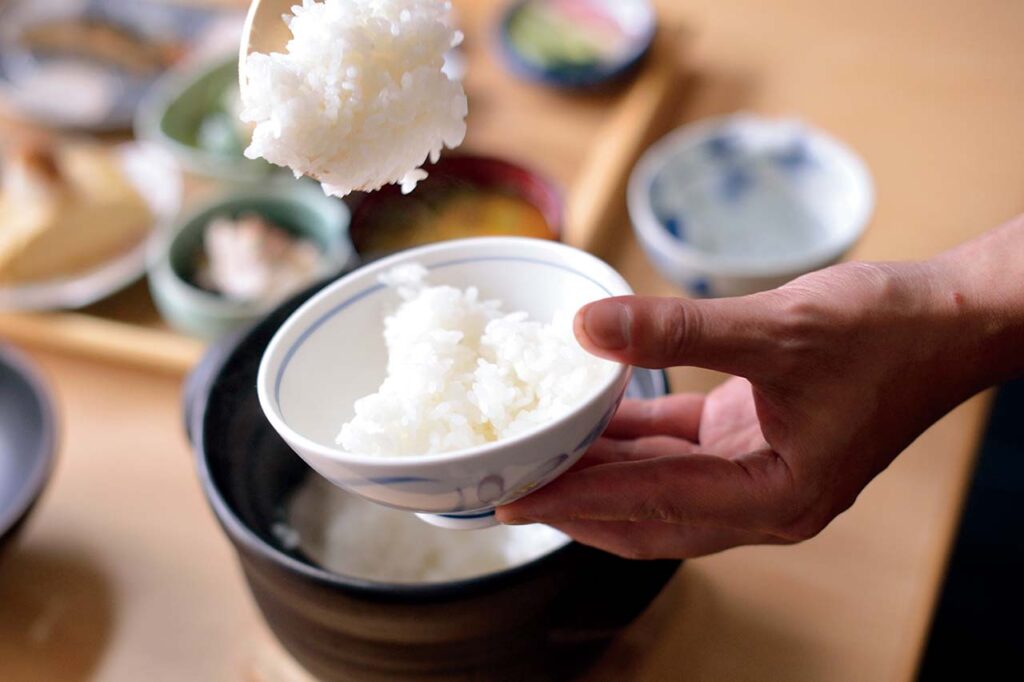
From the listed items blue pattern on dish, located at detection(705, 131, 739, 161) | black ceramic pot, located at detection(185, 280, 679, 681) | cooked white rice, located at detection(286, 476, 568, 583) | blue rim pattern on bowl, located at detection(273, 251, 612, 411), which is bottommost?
cooked white rice, located at detection(286, 476, 568, 583)

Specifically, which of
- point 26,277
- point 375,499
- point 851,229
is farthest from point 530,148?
point 375,499

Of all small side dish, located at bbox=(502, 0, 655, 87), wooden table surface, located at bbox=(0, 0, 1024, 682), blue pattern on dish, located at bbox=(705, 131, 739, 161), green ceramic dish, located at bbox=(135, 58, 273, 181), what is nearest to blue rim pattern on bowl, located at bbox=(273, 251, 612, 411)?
wooden table surface, located at bbox=(0, 0, 1024, 682)

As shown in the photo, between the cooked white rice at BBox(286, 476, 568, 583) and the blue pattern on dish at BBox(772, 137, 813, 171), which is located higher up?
the blue pattern on dish at BBox(772, 137, 813, 171)

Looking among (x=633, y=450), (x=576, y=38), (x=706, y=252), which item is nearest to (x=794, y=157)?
(x=706, y=252)

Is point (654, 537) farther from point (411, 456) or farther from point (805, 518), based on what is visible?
point (411, 456)

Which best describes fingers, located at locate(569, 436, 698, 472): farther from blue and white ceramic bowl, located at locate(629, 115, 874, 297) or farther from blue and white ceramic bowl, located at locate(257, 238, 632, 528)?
blue and white ceramic bowl, located at locate(629, 115, 874, 297)

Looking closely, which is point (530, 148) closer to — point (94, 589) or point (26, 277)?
point (26, 277)
